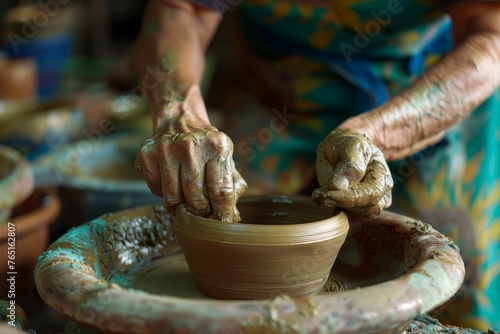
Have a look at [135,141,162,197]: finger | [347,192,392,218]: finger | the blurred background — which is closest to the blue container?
the blurred background

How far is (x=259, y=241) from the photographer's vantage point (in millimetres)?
1133

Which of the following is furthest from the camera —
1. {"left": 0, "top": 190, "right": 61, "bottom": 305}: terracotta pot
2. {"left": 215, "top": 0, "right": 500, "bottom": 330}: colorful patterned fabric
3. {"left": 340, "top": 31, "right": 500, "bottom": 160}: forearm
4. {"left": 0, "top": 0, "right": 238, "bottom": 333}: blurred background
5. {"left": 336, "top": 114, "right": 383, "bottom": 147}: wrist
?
{"left": 0, "top": 0, "right": 238, "bottom": 333}: blurred background

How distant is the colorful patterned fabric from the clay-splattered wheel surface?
59 centimetres

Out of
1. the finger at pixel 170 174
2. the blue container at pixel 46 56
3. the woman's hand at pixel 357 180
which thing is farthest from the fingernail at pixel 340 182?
the blue container at pixel 46 56

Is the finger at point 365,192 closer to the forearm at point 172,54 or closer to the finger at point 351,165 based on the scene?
the finger at point 351,165

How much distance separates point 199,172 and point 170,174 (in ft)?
0.22

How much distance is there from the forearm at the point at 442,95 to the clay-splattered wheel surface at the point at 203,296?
239mm

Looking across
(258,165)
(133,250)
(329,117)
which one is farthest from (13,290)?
(329,117)

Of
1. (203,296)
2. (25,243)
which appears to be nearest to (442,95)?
(203,296)

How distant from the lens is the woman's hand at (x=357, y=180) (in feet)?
4.04

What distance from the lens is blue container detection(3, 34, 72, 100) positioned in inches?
170

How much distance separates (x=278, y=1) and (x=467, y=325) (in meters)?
1.16

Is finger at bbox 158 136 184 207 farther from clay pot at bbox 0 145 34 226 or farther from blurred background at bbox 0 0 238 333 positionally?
clay pot at bbox 0 145 34 226

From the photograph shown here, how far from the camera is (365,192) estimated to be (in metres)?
1.23
